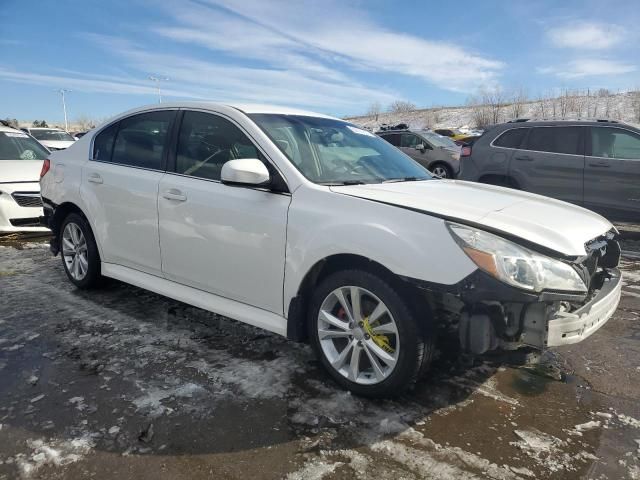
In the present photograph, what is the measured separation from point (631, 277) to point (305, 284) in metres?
4.26

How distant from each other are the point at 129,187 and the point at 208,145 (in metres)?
0.82

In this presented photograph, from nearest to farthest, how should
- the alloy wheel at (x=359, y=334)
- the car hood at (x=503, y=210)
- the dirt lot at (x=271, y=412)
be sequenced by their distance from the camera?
the dirt lot at (x=271, y=412) < the car hood at (x=503, y=210) < the alloy wheel at (x=359, y=334)

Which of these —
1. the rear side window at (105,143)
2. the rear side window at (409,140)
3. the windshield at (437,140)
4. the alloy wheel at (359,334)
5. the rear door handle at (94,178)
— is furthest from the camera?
the rear side window at (409,140)

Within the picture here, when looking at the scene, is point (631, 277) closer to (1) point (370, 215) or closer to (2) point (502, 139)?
(2) point (502, 139)

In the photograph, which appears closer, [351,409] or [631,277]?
[351,409]

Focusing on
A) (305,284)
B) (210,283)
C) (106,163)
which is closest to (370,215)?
(305,284)

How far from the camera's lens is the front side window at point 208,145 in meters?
3.39

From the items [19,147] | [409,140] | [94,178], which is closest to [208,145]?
[94,178]

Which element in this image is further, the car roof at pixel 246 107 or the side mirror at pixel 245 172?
the car roof at pixel 246 107

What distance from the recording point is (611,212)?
7.46 meters

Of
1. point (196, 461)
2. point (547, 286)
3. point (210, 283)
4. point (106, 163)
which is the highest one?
point (106, 163)

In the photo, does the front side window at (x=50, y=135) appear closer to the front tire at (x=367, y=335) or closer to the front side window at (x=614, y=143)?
the front side window at (x=614, y=143)

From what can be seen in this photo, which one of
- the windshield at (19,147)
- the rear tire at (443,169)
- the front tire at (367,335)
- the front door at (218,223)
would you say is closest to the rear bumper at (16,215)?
the windshield at (19,147)

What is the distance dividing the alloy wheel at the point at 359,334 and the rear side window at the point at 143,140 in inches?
72.8
